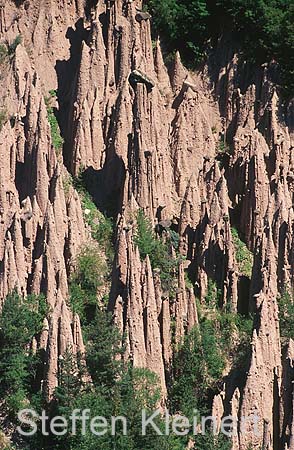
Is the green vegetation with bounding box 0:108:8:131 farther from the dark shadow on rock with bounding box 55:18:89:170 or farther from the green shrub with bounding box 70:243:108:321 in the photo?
the green shrub with bounding box 70:243:108:321

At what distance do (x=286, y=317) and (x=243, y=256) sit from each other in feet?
12.8

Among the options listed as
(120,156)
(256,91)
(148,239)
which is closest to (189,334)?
(148,239)

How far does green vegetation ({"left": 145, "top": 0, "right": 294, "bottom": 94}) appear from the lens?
4975 cm

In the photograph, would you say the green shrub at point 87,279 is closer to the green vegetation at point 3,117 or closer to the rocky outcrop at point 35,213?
the rocky outcrop at point 35,213

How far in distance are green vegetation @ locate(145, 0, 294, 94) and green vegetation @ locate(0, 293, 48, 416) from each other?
52.7 ft

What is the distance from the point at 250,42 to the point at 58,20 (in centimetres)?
766

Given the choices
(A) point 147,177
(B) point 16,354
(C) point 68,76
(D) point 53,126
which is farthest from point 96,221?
(B) point 16,354

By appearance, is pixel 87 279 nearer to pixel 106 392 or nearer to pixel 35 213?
pixel 35 213

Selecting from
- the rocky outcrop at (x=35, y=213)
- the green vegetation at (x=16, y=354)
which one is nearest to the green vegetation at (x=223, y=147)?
the rocky outcrop at (x=35, y=213)

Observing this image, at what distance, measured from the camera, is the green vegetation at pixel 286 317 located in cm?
4138

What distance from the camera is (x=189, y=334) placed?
40469 millimetres

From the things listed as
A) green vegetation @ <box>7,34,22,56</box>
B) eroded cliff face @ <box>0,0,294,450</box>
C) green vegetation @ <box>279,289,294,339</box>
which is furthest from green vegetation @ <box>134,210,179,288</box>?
green vegetation @ <box>7,34,22,56</box>

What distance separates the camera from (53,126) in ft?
156

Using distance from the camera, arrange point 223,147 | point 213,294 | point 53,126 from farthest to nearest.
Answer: point 223,147 → point 53,126 → point 213,294
